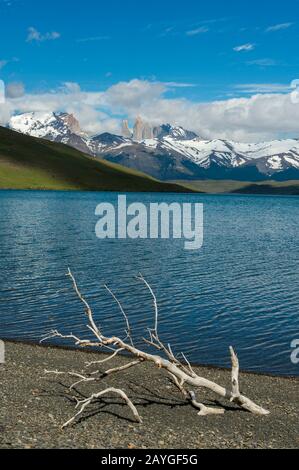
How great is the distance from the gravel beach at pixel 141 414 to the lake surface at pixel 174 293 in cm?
450

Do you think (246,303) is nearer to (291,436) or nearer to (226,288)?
(226,288)

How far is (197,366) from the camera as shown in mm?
26016

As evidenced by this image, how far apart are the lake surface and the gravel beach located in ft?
14.8

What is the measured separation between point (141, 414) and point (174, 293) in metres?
24.3

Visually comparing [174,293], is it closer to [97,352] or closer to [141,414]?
[97,352]

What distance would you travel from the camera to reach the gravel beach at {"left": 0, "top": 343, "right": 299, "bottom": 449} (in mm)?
16172

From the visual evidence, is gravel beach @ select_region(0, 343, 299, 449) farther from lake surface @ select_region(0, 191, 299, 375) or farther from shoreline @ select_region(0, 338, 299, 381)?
lake surface @ select_region(0, 191, 299, 375)

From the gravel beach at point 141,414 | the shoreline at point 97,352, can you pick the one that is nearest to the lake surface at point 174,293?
the shoreline at point 97,352

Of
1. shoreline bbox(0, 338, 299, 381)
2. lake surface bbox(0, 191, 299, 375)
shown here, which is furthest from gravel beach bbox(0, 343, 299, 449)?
lake surface bbox(0, 191, 299, 375)

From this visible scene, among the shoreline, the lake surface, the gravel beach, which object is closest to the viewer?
the gravel beach

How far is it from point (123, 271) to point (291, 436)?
37701 mm

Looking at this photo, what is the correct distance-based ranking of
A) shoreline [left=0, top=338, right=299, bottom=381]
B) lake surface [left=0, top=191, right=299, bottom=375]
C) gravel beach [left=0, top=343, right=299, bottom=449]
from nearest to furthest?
1. gravel beach [left=0, top=343, right=299, bottom=449]
2. shoreline [left=0, top=338, right=299, bottom=381]
3. lake surface [left=0, top=191, right=299, bottom=375]
